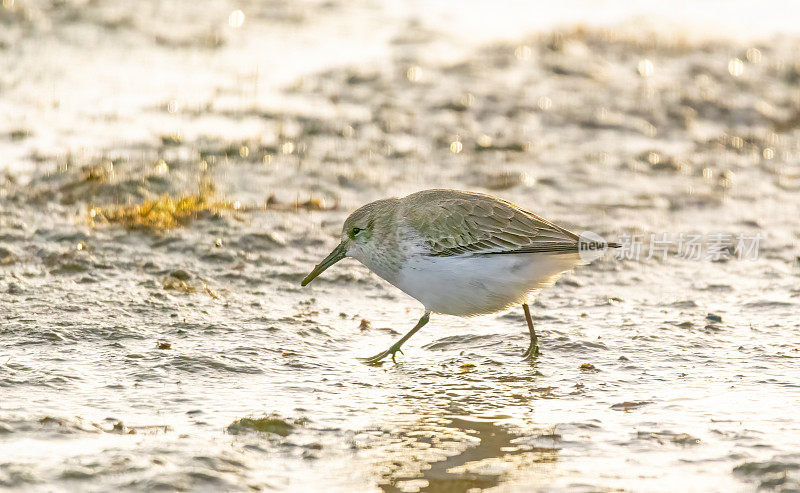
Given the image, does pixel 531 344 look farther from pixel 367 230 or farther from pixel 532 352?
pixel 367 230

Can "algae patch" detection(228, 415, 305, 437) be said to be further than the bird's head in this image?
No

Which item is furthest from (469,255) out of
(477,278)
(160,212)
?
(160,212)

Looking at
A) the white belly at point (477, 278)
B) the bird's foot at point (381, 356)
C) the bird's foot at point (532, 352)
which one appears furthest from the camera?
the bird's foot at point (532, 352)

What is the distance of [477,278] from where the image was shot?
6844 mm

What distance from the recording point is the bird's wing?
6910mm

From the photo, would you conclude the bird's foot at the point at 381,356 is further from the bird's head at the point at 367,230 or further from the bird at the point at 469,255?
the bird's head at the point at 367,230

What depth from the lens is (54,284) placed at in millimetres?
7938

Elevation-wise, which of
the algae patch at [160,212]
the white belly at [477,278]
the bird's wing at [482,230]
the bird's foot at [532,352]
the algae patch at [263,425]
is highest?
the bird's wing at [482,230]

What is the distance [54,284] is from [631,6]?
40.9ft

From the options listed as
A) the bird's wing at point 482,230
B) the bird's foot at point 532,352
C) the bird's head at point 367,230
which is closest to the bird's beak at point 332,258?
the bird's head at point 367,230

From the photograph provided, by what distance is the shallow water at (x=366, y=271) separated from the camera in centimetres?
545

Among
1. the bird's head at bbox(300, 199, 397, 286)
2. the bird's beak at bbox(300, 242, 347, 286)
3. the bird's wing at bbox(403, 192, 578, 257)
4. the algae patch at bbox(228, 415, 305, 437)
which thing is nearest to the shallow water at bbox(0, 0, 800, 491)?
the algae patch at bbox(228, 415, 305, 437)

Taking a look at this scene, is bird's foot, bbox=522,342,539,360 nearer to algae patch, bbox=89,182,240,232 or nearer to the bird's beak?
the bird's beak

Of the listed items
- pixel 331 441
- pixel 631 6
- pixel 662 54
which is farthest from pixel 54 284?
pixel 631 6
